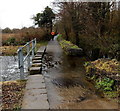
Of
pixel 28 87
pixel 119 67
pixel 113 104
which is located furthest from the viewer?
pixel 119 67

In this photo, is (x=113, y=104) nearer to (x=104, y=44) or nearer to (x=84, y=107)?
(x=84, y=107)

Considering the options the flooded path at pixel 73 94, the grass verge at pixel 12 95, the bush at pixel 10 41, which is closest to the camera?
the grass verge at pixel 12 95

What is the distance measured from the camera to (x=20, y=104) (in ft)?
7.50

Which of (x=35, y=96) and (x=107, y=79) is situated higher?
(x=107, y=79)

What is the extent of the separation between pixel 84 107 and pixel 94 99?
400 millimetres

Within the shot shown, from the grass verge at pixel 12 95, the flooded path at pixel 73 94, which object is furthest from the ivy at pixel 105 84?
the grass verge at pixel 12 95

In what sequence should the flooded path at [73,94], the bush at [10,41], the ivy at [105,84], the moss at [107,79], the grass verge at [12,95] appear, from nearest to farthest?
the grass verge at [12,95] < the flooded path at [73,94] < the moss at [107,79] < the ivy at [105,84] < the bush at [10,41]

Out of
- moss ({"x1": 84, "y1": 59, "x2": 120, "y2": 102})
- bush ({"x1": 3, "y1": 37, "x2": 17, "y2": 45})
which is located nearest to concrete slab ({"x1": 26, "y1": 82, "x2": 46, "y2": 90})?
moss ({"x1": 84, "y1": 59, "x2": 120, "y2": 102})

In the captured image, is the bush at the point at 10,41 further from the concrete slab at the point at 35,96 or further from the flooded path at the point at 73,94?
the concrete slab at the point at 35,96

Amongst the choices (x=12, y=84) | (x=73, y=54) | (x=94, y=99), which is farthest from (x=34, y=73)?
(x=73, y=54)

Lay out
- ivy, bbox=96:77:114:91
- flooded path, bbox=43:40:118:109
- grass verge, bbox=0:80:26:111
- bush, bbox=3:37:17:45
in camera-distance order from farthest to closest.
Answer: bush, bbox=3:37:17:45, ivy, bbox=96:77:114:91, flooded path, bbox=43:40:118:109, grass verge, bbox=0:80:26:111

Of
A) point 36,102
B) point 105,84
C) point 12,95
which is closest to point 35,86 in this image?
point 12,95

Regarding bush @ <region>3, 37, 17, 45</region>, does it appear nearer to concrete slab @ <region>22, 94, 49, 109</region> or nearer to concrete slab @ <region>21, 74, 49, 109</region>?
concrete slab @ <region>21, 74, 49, 109</region>

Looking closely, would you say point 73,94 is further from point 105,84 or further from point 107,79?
point 107,79
